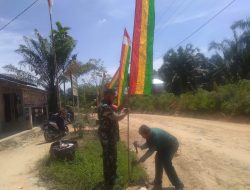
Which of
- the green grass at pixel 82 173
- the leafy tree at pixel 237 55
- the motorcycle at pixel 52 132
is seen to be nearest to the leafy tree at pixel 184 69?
the leafy tree at pixel 237 55

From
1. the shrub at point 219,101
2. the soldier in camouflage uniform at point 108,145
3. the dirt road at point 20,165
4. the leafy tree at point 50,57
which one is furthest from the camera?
the leafy tree at point 50,57

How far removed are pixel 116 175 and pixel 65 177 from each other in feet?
4.94

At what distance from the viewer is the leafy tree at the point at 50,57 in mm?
28672

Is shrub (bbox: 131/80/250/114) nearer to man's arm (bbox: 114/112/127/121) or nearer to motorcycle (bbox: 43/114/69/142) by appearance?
motorcycle (bbox: 43/114/69/142)

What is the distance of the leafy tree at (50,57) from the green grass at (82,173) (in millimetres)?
19105

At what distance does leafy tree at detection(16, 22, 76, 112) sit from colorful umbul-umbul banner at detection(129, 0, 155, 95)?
70.3 ft

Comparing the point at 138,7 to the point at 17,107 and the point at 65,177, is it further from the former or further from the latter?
the point at 17,107

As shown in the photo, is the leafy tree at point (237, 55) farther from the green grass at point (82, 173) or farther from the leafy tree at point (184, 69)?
the green grass at point (82, 173)

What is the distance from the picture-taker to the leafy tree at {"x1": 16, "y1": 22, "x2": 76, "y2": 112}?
28672mm

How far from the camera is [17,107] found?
67.9 ft

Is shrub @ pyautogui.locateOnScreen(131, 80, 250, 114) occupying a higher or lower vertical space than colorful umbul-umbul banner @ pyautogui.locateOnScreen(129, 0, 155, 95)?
Answer: lower

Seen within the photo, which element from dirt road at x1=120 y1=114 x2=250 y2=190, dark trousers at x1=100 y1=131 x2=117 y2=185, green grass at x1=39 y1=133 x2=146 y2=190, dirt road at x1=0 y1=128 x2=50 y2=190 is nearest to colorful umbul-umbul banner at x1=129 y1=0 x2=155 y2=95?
dark trousers at x1=100 y1=131 x2=117 y2=185

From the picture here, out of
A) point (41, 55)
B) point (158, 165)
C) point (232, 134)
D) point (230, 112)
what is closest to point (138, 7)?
point (158, 165)

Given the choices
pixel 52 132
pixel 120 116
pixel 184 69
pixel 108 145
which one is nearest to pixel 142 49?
pixel 120 116
